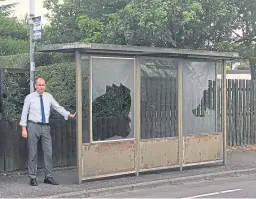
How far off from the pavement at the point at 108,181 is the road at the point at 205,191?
20 centimetres

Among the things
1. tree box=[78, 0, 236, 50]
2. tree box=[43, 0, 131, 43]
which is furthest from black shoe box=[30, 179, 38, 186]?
tree box=[43, 0, 131, 43]

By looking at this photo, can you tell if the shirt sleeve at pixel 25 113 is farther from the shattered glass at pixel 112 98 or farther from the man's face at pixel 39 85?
the shattered glass at pixel 112 98

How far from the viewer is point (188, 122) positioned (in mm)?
11289

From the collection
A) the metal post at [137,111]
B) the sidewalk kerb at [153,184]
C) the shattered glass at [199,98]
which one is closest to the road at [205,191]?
the sidewalk kerb at [153,184]

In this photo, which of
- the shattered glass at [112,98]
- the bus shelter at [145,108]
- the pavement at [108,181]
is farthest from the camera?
the shattered glass at [112,98]

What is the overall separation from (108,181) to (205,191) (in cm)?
187

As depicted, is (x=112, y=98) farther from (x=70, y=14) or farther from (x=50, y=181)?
(x=70, y=14)

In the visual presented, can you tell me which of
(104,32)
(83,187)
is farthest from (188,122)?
(104,32)

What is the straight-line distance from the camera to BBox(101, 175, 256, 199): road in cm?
864

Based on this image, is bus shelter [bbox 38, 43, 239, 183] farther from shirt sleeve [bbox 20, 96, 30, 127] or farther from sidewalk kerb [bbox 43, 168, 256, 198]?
shirt sleeve [bbox 20, 96, 30, 127]

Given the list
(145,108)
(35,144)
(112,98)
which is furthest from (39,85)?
(145,108)

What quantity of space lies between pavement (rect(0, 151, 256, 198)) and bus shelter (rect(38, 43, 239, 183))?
0.64 feet

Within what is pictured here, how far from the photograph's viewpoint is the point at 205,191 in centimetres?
910

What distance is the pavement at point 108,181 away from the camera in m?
8.59
